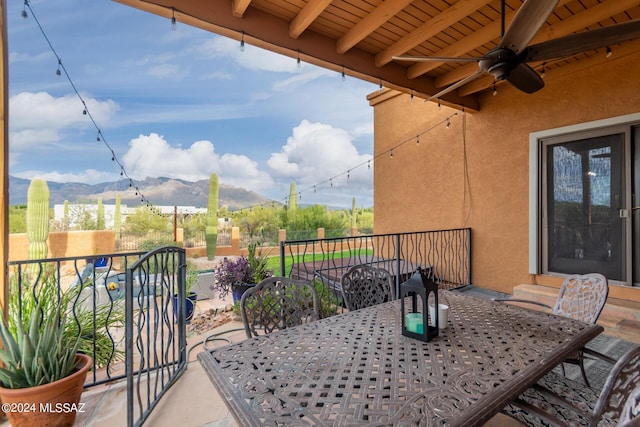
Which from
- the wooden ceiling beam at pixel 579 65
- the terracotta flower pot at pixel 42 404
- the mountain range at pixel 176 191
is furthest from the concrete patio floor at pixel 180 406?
the mountain range at pixel 176 191

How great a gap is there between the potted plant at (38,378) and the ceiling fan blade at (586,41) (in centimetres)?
343

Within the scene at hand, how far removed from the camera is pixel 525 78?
92.0 inches

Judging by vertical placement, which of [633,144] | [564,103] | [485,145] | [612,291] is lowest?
[612,291]

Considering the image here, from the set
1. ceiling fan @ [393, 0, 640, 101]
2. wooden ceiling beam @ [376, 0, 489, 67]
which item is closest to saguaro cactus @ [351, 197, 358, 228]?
wooden ceiling beam @ [376, 0, 489, 67]

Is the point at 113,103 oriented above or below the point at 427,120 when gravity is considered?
above

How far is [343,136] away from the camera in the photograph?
25.8 meters

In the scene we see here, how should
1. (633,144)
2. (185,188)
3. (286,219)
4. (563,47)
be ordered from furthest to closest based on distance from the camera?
(185,188) → (286,219) → (633,144) → (563,47)

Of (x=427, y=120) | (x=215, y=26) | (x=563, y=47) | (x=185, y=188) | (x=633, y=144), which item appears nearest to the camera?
(x=563, y=47)

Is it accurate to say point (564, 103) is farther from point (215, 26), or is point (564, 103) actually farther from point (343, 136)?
point (343, 136)

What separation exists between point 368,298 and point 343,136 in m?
24.6

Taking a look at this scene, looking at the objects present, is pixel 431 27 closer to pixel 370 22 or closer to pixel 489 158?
pixel 370 22

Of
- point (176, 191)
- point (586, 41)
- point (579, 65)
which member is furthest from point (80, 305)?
point (176, 191)

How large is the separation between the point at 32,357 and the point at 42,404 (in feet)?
0.82

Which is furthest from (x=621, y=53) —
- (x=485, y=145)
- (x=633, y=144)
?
(x=485, y=145)
